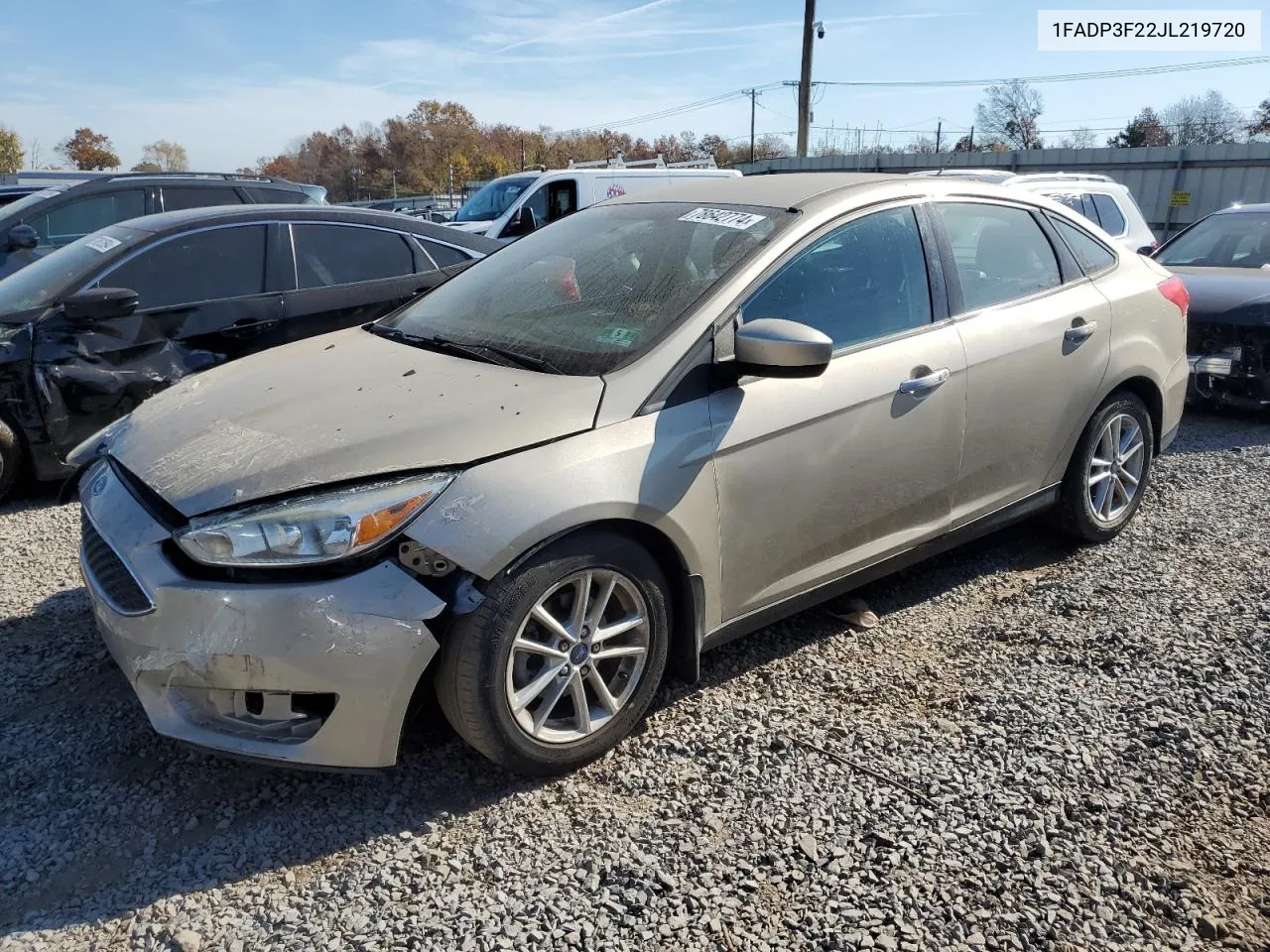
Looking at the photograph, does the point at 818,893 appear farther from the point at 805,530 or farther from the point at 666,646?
the point at 805,530

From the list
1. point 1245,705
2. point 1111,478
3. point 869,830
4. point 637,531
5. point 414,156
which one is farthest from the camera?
point 414,156

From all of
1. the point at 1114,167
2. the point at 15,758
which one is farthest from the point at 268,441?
the point at 1114,167

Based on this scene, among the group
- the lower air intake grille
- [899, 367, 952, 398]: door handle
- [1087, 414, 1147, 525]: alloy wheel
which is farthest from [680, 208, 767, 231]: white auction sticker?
the lower air intake grille

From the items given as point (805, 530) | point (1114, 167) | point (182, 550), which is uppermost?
point (1114, 167)

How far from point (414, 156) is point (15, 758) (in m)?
74.9

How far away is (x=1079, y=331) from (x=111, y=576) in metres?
3.82

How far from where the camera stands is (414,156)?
71875 millimetres

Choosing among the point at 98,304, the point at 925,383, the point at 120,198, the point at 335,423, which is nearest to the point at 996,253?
the point at 925,383

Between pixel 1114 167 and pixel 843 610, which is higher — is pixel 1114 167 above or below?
above

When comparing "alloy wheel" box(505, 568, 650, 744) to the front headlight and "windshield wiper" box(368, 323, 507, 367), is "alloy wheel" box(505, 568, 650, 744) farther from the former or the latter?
"windshield wiper" box(368, 323, 507, 367)

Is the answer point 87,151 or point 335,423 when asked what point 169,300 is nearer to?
point 335,423

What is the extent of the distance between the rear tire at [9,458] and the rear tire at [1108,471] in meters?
5.47

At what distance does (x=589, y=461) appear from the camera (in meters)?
2.71

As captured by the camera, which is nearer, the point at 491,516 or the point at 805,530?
the point at 491,516
